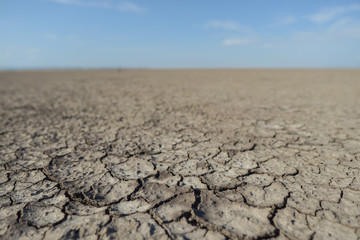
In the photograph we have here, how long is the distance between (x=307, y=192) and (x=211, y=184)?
0.51 meters

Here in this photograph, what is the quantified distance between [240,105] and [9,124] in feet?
10.7

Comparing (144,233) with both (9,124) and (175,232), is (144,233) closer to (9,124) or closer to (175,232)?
(175,232)

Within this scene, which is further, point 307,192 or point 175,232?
point 307,192

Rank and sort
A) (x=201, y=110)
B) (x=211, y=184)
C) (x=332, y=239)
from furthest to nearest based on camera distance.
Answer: (x=201, y=110) → (x=211, y=184) → (x=332, y=239)

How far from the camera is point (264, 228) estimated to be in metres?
1.00

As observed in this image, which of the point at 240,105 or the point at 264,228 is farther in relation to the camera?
the point at 240,105

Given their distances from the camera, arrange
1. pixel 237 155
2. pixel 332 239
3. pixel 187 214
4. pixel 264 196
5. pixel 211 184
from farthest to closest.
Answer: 1. pixel 237 155
2. pixel 211 184
3. pixel 264 196
4. pixel 187 214
5. pixel 332 239

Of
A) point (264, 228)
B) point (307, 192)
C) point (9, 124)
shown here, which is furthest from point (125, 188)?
point (9, 124)

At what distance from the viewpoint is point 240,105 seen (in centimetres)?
389

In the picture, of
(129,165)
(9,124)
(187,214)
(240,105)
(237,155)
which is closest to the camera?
(187,214)

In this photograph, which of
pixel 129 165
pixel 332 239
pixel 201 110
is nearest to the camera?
pixel 332 239

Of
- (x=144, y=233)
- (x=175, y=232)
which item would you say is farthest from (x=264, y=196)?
(x=144, y=233)

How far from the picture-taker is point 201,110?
11.6ft

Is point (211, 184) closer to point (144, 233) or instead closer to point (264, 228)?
point (264, 228)
